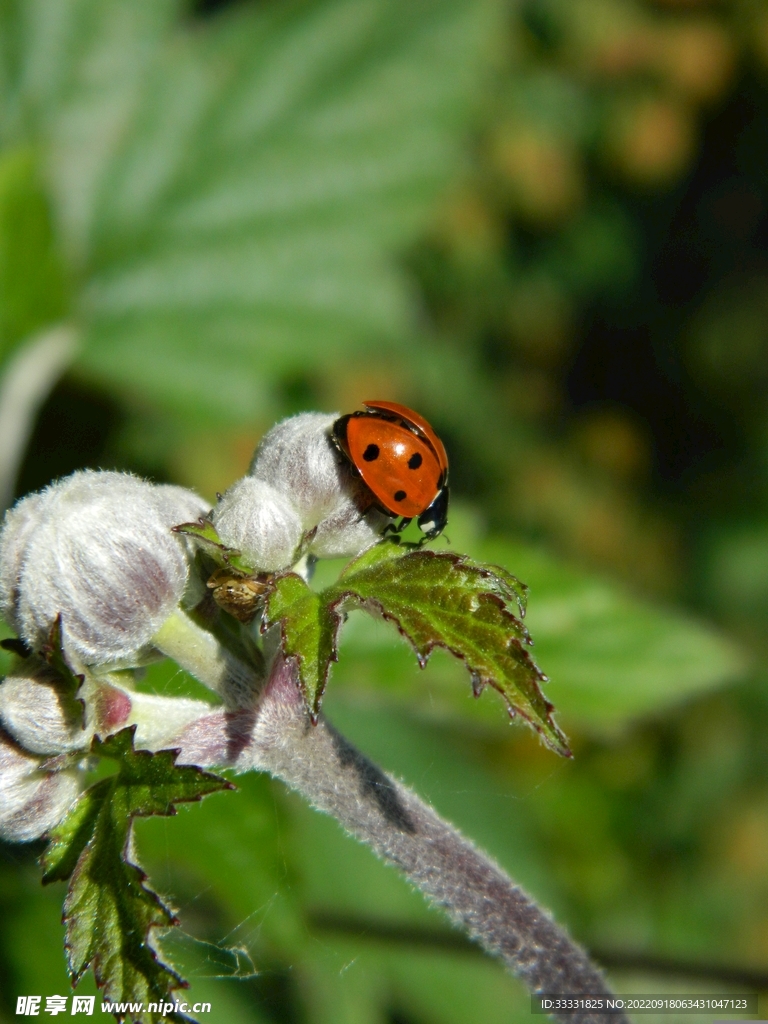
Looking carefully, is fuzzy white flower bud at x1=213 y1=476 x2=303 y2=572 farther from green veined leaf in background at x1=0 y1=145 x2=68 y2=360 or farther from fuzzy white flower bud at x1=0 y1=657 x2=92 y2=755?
green veined leaf in background at x1=0 y1=145 x2=68 y2=360

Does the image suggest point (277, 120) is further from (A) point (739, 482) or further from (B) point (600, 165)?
(A) point (739, 482)

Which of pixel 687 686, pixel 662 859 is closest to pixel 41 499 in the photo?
pixel 687 686

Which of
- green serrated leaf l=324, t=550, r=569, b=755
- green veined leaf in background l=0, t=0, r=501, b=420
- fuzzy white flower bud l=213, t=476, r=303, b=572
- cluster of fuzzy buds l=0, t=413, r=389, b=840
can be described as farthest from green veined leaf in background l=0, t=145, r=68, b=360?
green serrated leaf l=324, t=550, r=569, b=755

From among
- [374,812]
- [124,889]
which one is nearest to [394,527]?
[374,812]

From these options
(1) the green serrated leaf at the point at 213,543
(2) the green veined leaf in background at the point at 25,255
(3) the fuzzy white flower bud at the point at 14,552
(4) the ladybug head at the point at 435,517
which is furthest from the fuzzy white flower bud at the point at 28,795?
(2) the green veined leaf in background at the point at 25,255

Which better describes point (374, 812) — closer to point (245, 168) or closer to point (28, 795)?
Answer: point (28, 795)

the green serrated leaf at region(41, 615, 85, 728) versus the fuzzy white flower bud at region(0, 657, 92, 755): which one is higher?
the green serrated leaf at region(41, 615, 85, 728)
